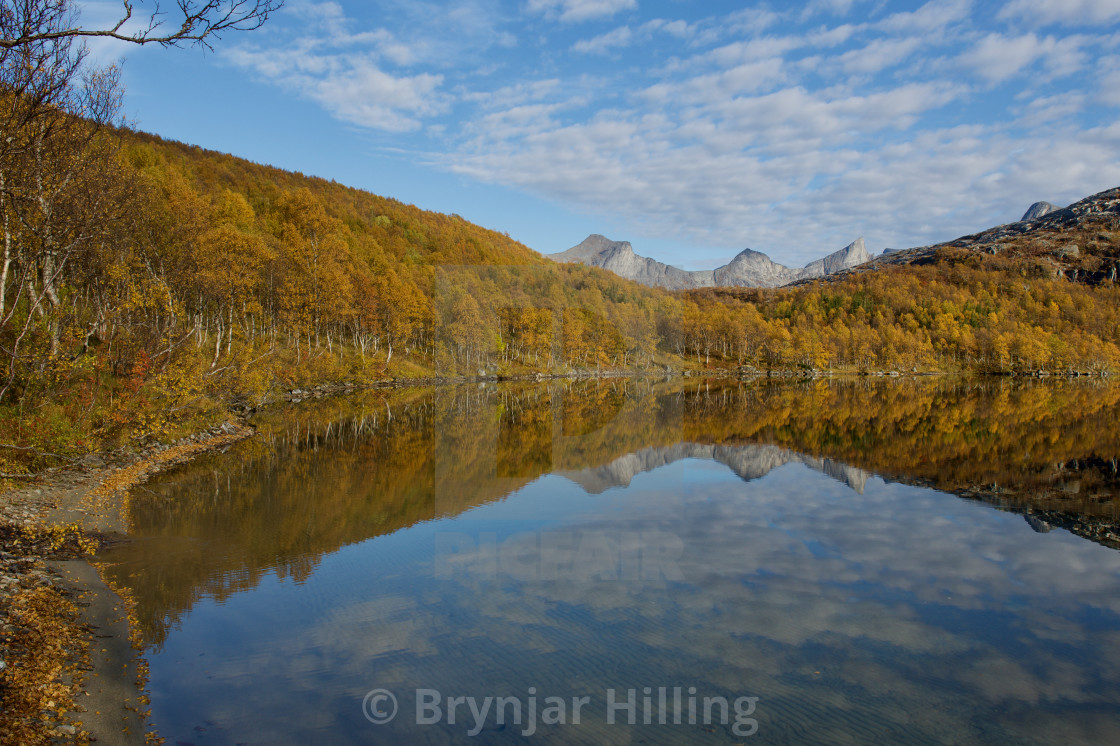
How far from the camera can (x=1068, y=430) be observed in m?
32.8

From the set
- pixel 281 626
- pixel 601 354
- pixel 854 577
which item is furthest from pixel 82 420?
pixel 601 354

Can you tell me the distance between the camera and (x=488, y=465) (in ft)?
75.2

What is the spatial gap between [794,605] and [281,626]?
8.33 metres

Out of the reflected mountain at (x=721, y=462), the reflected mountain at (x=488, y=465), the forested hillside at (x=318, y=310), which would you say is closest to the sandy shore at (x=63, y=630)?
the reflected mountain at (x=488, y=465)

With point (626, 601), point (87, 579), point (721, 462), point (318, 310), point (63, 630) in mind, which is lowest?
point (626, 601)

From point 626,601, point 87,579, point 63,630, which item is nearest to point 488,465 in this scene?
point 626,601

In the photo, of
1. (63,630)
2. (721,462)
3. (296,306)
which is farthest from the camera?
(296,306)

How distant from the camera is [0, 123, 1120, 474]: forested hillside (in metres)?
17.4

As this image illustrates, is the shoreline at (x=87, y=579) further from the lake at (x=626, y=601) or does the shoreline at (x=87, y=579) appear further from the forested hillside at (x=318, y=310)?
the forested hillside at (x=318, y=310)

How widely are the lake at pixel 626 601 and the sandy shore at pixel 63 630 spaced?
41cm

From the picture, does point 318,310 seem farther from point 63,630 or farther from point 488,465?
point 63,630

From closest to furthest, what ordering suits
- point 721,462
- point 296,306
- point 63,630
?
point 63,630 < point 721,462 < point 296,306

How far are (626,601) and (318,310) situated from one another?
5095 cm

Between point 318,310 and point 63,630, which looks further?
point 318,310
